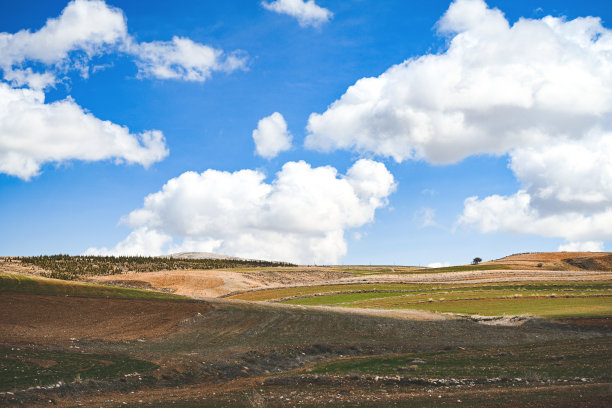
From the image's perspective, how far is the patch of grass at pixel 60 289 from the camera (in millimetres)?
48281

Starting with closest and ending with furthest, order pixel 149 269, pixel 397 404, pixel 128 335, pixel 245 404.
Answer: pixel 397 404, pixel 245 404, pixel 128 335, pixel 149 269

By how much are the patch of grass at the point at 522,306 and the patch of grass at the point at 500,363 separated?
17.1m

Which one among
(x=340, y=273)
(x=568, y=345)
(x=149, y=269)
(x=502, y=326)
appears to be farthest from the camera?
(x=340, y=273)

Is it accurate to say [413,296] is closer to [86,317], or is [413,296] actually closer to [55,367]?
[86,317]

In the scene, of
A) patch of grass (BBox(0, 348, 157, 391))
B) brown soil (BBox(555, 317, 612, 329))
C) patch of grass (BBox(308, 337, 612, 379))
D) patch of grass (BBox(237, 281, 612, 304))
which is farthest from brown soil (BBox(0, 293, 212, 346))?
brown soil (BBox(555, 317, 612, 329))

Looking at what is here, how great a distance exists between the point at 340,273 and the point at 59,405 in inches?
4316

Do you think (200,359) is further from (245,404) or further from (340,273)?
(340,273)

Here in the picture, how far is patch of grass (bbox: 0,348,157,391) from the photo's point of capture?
23322mm

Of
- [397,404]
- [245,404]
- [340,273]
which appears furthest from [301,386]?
[340,273]

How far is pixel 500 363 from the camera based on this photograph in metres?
26.5

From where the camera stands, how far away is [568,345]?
31328 mm

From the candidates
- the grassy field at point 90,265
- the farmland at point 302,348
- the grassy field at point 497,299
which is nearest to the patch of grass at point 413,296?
the grassy field at point 497,299

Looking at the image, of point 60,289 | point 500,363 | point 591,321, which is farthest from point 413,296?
point 60,289

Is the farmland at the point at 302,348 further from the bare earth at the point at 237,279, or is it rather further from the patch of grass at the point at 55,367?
the bare earth at the point at 237,279
